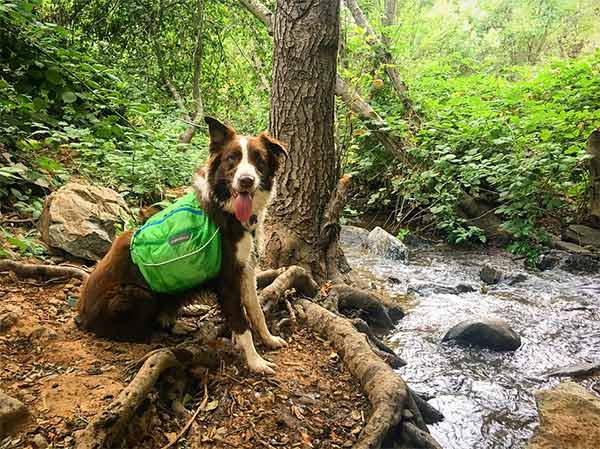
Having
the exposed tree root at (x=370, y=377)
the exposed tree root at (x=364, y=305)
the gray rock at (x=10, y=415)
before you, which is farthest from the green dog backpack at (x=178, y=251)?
the exposed tree root at (x=364, y=305)

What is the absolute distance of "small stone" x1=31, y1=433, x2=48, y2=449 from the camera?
6.42ft

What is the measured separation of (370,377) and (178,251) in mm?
1615

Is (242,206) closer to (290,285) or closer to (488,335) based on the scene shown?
(290,285)

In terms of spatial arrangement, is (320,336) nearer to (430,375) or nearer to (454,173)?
(430,375)

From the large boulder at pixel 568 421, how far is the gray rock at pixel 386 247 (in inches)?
194

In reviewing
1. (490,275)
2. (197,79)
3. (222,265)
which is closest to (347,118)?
(490,275)

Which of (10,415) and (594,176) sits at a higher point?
(594,176)

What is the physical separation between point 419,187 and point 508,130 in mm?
2046

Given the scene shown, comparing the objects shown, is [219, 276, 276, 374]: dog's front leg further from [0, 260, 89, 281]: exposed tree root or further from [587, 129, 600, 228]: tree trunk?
[587, 129, 600, 228]: tree trunk

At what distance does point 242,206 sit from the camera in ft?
9.68

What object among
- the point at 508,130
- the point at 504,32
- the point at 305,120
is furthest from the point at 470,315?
the point at 504,32

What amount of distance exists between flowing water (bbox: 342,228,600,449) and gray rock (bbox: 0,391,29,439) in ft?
9.15

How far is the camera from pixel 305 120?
182 inches

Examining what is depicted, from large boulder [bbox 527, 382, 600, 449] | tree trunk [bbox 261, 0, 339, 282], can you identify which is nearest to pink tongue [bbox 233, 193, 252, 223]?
tree trunk [bbox 261, 0, 339, 282]
